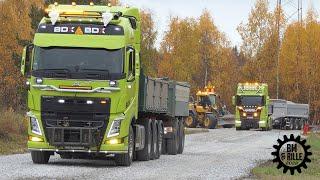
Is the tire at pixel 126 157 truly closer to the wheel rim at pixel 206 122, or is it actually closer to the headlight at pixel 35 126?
the headlight at pixel 35 126

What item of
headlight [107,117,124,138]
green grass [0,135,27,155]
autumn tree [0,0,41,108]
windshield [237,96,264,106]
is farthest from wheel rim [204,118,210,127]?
headlight [107,117,124,138]

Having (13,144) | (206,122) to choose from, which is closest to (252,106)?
(206,122)

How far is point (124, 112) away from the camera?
1973 centimetres

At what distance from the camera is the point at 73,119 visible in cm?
1953

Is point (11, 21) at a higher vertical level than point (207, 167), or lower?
higher

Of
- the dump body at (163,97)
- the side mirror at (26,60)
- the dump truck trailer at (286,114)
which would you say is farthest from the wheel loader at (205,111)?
the side mirror at (26,60)

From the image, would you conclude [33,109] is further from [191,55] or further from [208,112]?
[191,55]

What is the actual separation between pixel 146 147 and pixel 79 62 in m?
4.42

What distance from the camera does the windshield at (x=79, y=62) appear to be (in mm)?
19422

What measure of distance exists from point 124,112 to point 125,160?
4.72 feet

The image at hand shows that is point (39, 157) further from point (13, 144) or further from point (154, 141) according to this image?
point (13, 144)

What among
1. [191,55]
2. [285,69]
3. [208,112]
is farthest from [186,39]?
[208,112]

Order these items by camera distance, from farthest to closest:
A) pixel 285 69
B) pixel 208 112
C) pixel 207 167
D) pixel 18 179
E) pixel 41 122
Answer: pixel 285 69
pixel 208 112
pixel 207 167
pixel 41 122
pixel 18 179

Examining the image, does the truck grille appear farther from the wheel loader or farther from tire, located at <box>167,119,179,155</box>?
the wheel loader
